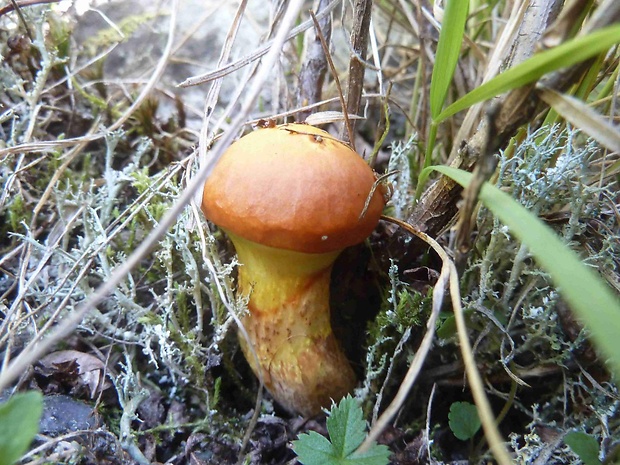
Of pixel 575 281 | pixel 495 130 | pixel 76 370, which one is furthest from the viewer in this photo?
pixel 76 370

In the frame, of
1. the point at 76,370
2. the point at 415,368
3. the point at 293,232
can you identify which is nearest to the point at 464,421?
the point at 415,368

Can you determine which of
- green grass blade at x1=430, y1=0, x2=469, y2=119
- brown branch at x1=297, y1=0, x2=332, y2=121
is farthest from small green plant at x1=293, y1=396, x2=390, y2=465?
brown branch at x1=297, y1=0, x2=332, y2=121

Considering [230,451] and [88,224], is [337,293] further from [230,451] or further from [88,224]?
[88,224]

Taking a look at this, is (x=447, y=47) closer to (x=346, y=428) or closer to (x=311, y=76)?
(x=311, y=76)

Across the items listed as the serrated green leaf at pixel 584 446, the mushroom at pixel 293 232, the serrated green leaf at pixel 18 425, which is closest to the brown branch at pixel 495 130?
the mushroom at pixel 293 232

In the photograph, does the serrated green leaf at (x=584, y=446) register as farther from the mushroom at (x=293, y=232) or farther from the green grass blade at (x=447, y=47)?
the green grass blade at (x=447, y=47)

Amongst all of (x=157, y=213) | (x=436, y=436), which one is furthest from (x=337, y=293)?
(x=157, y=213)
